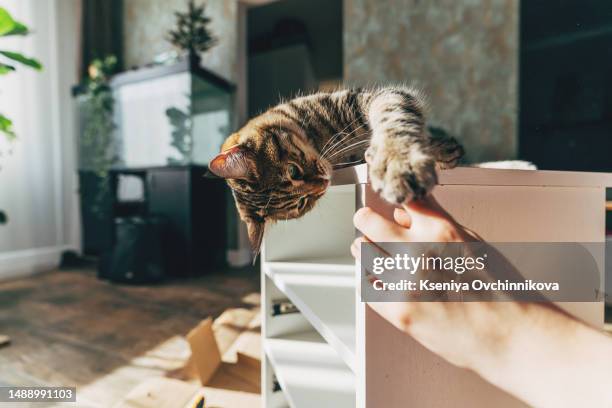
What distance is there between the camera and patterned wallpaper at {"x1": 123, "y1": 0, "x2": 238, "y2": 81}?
2297 mm

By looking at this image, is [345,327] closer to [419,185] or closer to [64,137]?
[419,185]

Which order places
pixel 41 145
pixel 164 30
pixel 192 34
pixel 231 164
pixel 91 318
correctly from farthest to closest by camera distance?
pixel 164 30, pixel 41 145, pixel 192 34, pixel 91 318, pixel 231 164

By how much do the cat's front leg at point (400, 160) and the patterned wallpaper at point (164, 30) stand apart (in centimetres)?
219

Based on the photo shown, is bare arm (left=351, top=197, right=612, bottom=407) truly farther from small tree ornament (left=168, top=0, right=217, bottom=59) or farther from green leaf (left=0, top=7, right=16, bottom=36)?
small tree ornament (left=168, top=0, right=217, bottom=59)

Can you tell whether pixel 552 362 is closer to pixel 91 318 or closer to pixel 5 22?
pixel 5 22

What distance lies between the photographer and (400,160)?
Result: 12.9 inches

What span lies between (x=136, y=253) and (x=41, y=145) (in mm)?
1181

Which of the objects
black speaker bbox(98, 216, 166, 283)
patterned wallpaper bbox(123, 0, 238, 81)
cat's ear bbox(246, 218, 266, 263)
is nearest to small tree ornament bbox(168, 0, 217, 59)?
patterned wallpaper bbox(123, 0, 238, 81)

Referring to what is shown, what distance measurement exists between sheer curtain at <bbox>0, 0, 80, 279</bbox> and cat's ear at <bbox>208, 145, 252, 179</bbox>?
7.00 feet

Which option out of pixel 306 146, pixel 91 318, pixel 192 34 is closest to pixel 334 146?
pixel 306 146

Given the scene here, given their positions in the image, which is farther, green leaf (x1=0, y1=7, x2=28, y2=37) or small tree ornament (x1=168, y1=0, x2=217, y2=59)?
small tree ornament (x1=168, y1=0, x2=217, y2=59)

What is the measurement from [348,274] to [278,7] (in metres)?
3.23

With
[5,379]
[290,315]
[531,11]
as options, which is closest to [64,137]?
[5,379]

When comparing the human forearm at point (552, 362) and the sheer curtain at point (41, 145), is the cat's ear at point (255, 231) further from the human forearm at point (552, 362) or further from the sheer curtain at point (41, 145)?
the sheer curtain at point (41, 145)
